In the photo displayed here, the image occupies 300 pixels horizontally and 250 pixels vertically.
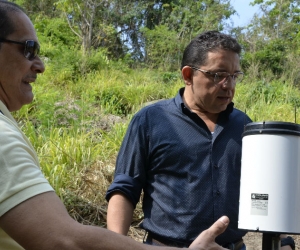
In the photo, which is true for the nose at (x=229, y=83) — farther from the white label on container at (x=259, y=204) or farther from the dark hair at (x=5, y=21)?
the dark hair at (x=5, y=21)

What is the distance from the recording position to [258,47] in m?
19.2

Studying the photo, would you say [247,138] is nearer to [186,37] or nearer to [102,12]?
[186,37]

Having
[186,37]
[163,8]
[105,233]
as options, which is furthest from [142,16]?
[105,233]

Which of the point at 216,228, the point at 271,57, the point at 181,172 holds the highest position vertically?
the point at 271,57

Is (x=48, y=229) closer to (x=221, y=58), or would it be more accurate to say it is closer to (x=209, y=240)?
(x=209, y=240)

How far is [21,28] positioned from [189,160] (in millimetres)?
1372

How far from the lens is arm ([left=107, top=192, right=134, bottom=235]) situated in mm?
2975

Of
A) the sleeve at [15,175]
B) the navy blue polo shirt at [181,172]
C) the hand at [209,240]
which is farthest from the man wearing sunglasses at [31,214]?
the navy blue polo shirt at [181,172]

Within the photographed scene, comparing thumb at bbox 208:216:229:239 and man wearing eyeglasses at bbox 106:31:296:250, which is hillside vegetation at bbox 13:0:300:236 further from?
thumb at bbox 208:216:229:239

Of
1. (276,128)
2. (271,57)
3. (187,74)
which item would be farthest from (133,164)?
(271,57)

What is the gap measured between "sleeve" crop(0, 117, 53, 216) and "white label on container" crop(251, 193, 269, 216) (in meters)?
0.97

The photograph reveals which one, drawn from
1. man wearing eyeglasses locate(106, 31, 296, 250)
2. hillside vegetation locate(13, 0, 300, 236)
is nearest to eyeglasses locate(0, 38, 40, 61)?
man wearing eyeglasses locate(106, 31, 296, 250)

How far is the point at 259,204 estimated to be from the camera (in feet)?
7.07

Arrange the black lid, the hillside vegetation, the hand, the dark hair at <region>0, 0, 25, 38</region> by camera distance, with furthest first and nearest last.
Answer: the hillside vegetation
the black lid
the dark hair at <region>0, 0, 25, 38</region>
the hand
